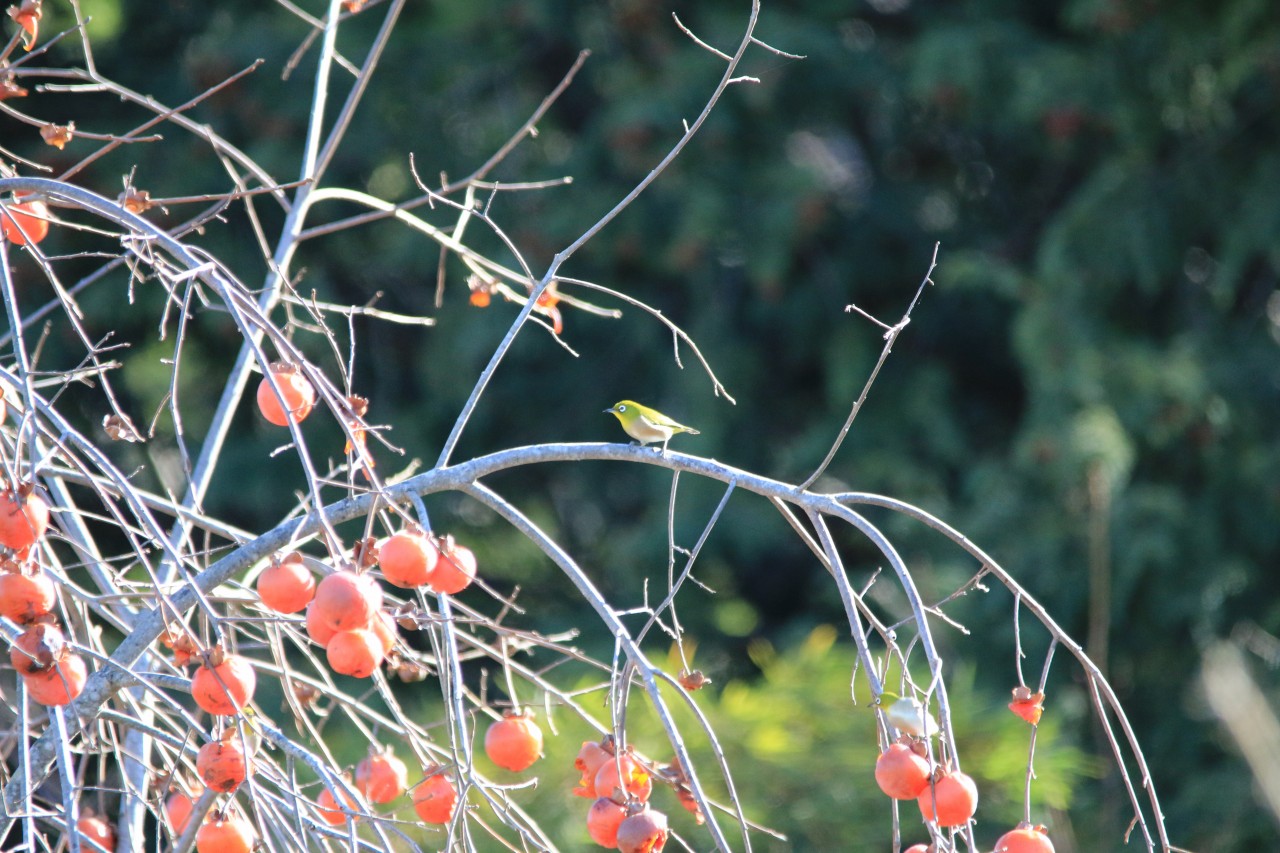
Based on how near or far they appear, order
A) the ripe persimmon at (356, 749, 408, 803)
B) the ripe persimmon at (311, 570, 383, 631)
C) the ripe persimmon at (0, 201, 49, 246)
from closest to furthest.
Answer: the ripe persimmon at (311, 570, 383, 631), the ripe persimmon at (0, 201, 49, 246), the ripe persimmon at (356, 749, 408, 803)

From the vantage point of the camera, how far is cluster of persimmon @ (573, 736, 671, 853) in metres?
1.10

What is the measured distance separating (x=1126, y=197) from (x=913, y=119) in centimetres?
86

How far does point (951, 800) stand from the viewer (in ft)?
3.55

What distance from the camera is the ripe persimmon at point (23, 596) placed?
3.76ft

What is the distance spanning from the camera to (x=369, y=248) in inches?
180

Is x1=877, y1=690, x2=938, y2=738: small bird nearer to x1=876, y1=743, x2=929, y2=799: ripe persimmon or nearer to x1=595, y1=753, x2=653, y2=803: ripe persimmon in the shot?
x1=876, y1=743, x2=929, y2=799: ripe persimmon

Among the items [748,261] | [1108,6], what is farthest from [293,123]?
[1108,6]

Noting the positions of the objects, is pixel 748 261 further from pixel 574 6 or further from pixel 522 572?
pixel 522 572

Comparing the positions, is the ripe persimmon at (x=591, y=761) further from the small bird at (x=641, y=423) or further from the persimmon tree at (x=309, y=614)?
the small bird at (x=641, y=423)

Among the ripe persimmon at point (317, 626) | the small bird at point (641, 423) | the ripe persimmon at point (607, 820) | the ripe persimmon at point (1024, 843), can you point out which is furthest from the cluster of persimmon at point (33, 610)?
the small bird at point (641, 423)

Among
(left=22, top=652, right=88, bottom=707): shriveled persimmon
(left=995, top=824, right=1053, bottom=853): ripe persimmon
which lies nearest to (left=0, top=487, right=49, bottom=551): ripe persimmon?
(left=22, top=652, right=88, bottom=707): shriveled persimmon

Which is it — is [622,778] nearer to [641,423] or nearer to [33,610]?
[33,610]

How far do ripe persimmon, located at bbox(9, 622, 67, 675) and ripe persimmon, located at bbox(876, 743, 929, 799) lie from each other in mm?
734

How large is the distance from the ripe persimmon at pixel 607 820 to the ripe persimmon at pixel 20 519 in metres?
0.55
